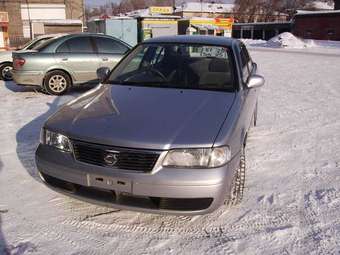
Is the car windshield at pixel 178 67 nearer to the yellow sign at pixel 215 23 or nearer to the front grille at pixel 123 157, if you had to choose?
the front grille at pixel 123 157

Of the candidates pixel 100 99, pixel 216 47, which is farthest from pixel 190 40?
pixel 100 99

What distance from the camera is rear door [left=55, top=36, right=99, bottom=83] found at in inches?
353

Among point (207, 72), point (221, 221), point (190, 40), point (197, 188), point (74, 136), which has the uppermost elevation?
point (190, 40)

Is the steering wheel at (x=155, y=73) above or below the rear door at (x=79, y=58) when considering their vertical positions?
above

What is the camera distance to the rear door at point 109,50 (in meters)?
9.28

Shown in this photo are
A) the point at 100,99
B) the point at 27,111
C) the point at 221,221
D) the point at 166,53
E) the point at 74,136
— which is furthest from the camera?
the point at 27,111

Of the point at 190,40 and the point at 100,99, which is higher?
the point at 190,40

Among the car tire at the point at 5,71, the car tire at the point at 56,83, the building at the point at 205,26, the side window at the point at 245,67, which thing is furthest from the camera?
the building at the point at 205,26

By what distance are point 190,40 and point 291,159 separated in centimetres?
197

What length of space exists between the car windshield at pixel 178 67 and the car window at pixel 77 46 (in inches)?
179

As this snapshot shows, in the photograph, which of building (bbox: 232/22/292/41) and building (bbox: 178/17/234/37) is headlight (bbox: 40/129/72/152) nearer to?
building (bbox: 178/17/234/37)

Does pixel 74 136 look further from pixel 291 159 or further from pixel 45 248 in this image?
pixel 291 159

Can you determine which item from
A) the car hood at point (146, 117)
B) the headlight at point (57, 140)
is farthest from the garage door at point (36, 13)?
the headlight at point (57, 140)

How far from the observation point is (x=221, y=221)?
3.41 metres
